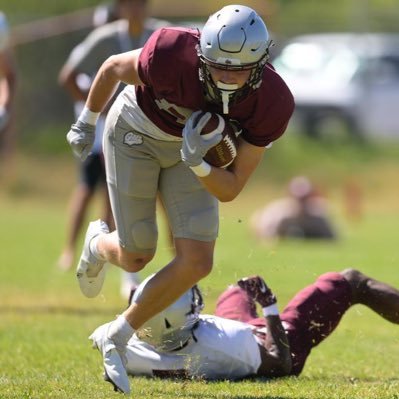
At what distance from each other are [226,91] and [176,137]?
22.9 inches

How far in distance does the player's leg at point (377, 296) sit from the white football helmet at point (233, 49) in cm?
122

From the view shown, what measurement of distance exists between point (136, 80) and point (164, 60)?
0.96 ft

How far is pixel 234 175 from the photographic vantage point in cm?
493

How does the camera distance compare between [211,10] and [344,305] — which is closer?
[344,305]

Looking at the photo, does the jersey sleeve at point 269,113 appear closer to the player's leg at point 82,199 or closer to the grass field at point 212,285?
the grass field at point 212,285

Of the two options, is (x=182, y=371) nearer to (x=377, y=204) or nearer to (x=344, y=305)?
(x=344, y=305)

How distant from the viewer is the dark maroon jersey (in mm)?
4883

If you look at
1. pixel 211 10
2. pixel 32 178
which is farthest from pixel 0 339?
pixel 211 10

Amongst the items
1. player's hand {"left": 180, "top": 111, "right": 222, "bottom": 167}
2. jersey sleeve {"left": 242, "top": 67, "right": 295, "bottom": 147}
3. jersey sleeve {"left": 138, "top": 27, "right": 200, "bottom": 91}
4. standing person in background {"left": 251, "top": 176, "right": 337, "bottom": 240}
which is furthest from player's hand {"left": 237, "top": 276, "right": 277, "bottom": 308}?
standing person in background {"left": 251, "top": 176, "right": 337, "bottom": 240}

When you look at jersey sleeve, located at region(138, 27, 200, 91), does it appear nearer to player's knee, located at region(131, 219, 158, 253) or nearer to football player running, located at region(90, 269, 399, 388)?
player's knee, located at region(131, 219, 158, 253)

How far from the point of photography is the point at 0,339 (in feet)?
21.6

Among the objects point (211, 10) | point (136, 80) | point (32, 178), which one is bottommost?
point (32, 178)

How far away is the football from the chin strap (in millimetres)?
53

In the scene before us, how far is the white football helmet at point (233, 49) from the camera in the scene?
4727mm
